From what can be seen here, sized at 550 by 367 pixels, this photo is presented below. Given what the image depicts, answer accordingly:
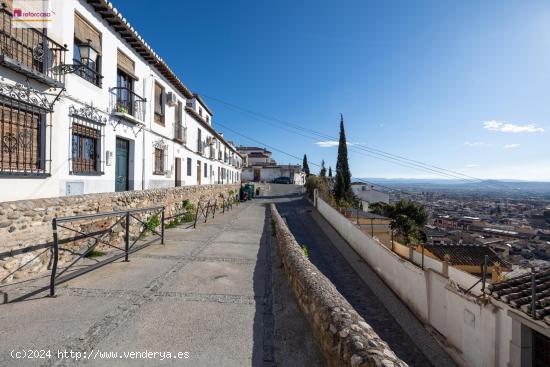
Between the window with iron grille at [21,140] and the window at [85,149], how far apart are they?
102 cm

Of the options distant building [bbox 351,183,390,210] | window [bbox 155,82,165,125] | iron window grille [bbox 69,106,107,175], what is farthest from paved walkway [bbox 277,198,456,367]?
distant building [bbox 351,183,390,210]

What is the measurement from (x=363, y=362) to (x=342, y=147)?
2938cm

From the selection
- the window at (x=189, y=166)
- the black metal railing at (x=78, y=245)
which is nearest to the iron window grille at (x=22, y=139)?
the black metal railing at (x=78, y=245)

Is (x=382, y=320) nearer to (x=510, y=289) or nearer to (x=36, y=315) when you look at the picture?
(x=510, y=289)

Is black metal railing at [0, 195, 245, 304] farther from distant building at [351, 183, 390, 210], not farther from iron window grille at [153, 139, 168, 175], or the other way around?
distant building at [351, 183, 390, 210]

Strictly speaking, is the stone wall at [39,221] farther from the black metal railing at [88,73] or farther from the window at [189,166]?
the window at [189,166]

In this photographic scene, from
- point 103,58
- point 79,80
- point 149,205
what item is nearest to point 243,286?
point 149,205

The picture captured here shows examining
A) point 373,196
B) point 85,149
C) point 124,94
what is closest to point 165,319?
point 85,149

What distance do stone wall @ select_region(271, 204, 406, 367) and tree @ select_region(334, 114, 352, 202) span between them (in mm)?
24349

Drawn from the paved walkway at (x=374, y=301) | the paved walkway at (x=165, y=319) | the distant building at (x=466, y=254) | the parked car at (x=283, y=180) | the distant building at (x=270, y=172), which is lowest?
the distant building at (x=466, y=254)

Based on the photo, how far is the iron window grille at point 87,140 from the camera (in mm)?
7312

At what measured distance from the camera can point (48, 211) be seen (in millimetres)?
5738

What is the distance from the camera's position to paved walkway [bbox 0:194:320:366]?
11.1ft

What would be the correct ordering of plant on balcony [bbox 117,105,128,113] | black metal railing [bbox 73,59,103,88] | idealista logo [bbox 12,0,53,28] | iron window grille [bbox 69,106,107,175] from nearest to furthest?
idealista logo [bbox 12,0,53,28], iron window grille [bbox 69,106,107,175], black metal railing [bbox 73,59,103,88], plant on balcony [bbox 117,105,128,113]
